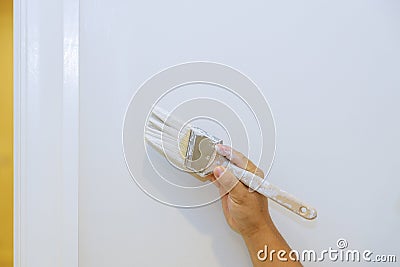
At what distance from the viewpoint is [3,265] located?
3.72 ft

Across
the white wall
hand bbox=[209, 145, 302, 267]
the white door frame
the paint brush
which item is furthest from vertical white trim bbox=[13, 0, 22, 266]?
hand bbox=[209, 145, 302, 267]

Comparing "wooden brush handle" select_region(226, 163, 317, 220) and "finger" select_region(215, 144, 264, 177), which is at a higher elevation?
"finger" select_region(215, 144, 264, 177)

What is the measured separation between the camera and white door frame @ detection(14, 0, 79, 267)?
736 mm

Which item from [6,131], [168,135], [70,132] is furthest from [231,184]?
[6,131]

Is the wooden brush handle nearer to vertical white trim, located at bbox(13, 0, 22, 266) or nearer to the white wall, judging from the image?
the white wall

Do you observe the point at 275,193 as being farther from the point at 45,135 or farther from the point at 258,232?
the point at 45,135

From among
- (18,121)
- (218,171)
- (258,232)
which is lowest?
(258,232)

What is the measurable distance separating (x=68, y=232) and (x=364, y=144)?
24.3 inches

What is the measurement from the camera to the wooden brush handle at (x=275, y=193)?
0.68 meters

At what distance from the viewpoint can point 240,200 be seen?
712 millimetres

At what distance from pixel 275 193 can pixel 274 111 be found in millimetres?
206

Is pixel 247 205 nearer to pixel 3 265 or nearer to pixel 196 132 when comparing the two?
pixel 196 132

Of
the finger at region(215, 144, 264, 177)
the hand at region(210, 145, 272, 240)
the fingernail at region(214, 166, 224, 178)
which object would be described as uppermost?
the finger at region(215, 144, 264, 177)

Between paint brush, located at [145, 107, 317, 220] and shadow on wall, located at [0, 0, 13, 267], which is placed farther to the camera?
shadow on wall, located at [0, 0, 13, 267]
